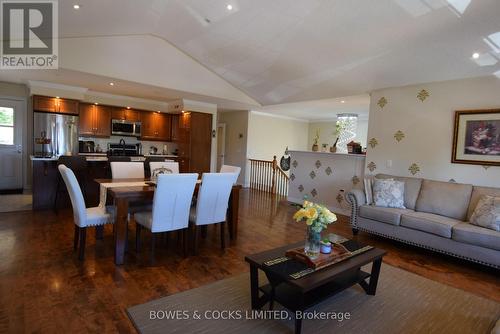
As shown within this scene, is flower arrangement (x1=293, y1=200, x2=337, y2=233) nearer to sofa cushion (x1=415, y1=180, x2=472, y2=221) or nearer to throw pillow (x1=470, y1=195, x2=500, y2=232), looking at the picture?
throw pillow (x1=470, y1=195, x2=500, y2=232)

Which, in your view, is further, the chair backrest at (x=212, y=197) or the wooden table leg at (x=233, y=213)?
the wooden table leg at (x=233, y=213)

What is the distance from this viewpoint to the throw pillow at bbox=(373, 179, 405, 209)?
422 cm

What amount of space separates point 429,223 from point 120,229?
146 inches

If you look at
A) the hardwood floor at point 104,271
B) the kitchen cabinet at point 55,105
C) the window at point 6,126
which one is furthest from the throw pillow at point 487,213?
the window at point 6,126

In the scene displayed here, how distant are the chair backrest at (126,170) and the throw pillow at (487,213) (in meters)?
4.53

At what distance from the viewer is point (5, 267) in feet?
9.12

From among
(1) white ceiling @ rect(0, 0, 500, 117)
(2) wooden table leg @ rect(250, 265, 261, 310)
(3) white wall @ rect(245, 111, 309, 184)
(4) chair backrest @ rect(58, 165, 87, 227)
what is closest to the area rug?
(2) wooden table leg @ rect(250, 265, 261, 310)

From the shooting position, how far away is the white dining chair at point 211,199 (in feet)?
10.7

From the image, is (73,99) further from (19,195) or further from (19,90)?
(19,195)

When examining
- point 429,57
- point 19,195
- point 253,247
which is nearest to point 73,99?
point 19,195

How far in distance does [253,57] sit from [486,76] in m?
3.56

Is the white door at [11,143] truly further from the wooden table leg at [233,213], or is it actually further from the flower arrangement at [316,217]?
the flower arrangement at [316,217]

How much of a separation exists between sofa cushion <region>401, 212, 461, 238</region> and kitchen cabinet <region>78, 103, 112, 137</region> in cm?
674

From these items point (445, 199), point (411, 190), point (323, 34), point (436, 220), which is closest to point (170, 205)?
point (323, 34)
